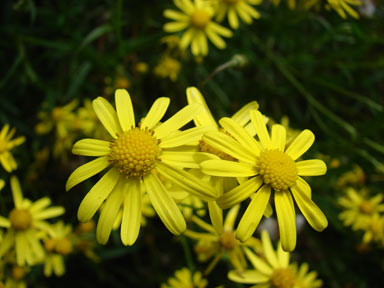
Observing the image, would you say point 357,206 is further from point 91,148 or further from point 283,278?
point 91,148

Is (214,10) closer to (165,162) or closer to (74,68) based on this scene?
(74,68)

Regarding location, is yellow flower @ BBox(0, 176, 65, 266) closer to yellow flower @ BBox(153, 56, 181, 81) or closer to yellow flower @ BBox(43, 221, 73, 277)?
yellow flower @ BBox(43, 221, 73, 277)

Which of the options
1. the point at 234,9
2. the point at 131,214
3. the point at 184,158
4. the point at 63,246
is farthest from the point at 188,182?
the point at 234,9

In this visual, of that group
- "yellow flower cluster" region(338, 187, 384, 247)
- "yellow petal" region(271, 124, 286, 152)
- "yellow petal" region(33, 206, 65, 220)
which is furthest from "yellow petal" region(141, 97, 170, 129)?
"yellow flower cluster" region(338, 187, 384, 247)

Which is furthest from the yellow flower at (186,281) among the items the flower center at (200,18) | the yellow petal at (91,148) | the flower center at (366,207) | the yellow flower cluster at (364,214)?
the flower center at (200,18)

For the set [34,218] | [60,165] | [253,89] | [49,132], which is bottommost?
[34,218]

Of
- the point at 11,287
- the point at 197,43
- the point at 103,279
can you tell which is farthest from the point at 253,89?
the point at 11,287
